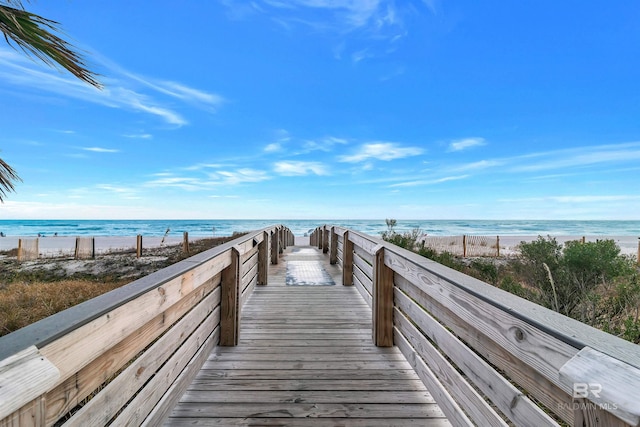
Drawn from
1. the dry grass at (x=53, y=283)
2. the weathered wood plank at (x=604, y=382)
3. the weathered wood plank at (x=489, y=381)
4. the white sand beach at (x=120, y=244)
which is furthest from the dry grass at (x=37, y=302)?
the white sand beach at (x=120, y=244)

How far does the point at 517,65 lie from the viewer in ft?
49.8

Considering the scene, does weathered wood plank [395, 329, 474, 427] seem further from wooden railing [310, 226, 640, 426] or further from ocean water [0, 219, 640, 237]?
ocean water [0, 219, 640, 237]

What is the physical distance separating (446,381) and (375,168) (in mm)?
32273

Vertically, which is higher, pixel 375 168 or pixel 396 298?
pixel 375 168

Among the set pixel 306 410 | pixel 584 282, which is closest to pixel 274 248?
pixel 306 410

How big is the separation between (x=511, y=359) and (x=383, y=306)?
1.66 metres

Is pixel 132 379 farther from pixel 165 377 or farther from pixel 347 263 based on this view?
pixel 347 263

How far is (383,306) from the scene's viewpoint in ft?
9.18

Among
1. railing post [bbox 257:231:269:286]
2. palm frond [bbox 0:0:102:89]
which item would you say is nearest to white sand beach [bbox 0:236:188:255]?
railing post [bbox 257:231:269:286]

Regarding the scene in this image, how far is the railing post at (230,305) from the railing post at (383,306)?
1316 millimetres

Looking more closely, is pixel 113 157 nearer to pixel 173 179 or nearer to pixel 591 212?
pixel 173 179

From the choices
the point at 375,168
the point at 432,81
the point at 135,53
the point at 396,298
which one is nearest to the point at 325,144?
the point at 375,168

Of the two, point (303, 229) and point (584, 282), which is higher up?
point (303, 229)

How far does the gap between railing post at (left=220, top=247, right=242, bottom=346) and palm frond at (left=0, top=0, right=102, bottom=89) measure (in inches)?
85.4
